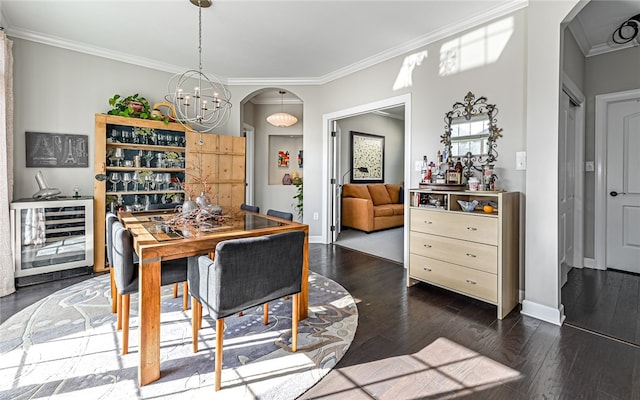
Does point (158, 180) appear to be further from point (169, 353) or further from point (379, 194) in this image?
point (379, 194)

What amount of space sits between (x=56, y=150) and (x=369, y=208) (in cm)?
468

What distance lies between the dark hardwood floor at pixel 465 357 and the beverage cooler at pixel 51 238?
0.41 metres

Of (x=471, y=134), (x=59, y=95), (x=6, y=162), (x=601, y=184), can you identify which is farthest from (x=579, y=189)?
(x=59, y=95)

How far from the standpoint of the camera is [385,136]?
7.27 m

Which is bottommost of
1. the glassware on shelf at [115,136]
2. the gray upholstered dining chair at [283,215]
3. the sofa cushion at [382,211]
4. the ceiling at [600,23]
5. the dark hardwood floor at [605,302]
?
the dark hardwood floor at [605,302]

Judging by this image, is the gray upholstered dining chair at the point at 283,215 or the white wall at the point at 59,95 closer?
the gray upholstered dining chair at the point at 283,215

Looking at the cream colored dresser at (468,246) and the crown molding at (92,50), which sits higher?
the crown molding at (92,50)

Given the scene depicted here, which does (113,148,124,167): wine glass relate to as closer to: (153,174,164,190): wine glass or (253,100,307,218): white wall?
(153,174,164,190): wine glass

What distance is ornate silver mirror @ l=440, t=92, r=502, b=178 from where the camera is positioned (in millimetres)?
2803

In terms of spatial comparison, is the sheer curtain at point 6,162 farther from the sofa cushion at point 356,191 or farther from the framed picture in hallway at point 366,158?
the framed picture in hallway at point 366,158

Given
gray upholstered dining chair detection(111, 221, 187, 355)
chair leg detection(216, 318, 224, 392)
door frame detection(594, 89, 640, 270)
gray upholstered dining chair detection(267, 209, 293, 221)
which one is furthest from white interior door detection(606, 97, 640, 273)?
gray upholstered dining chair detection(111, 221, 187, 355)

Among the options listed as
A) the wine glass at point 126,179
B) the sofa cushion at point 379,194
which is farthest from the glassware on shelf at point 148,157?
the sofa cushion at point 379,194

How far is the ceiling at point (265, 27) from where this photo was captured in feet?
8.95

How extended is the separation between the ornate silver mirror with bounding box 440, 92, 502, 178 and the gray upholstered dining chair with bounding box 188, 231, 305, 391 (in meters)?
2.10
